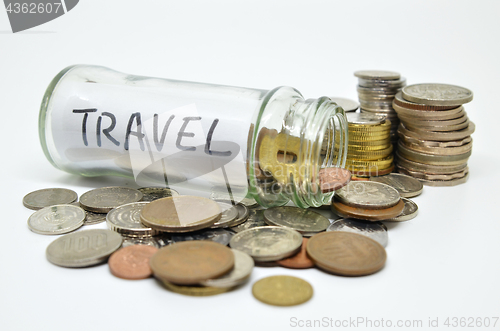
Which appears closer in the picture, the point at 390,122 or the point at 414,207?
the point at 414,207

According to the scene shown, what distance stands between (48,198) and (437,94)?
76.1 inches

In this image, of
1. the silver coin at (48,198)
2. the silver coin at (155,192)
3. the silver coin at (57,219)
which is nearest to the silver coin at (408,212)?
the silver coin at (155,192)

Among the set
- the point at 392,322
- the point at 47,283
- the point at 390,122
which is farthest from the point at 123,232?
the point at 390,122

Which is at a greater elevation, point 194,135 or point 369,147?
point 194,135

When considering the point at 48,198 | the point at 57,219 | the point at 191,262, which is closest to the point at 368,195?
the point at 191,262

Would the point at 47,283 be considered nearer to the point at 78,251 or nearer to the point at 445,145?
the point at 78,251

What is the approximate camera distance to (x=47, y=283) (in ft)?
5.67

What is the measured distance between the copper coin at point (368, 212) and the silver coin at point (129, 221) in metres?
0.74

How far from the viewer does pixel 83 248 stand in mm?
1861

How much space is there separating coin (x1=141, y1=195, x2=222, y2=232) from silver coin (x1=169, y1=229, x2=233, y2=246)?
0.15 ft

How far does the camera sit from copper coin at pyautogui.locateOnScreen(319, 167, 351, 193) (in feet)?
6.75

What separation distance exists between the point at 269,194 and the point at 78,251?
757 mm

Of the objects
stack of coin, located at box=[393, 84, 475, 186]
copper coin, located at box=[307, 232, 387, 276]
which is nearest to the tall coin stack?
stack of coin, located at box=[393, 84, 475, 186]

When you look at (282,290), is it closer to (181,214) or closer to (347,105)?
(181,214)
